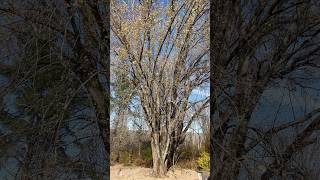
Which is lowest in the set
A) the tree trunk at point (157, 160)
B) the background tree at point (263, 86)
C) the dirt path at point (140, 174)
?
the dirt path at point (140, 174)

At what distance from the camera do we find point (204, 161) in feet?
16.6

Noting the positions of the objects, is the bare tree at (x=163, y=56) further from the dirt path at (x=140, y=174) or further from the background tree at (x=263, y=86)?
the background tree at (x=263, y=86)

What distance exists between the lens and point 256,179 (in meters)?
2.16

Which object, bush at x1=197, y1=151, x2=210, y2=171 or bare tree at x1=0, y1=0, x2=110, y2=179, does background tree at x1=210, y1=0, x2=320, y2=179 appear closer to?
bare tree at x1=0, y1=0, x2=110, y2=179

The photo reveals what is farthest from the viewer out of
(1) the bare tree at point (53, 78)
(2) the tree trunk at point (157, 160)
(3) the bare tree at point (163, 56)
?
(2) the tree trunk at point (157, 160)

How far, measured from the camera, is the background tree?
2.19m

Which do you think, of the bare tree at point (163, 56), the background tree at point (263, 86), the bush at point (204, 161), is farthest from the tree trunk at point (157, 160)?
the background tree at point (263, 86)

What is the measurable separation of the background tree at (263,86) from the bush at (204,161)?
2652mm

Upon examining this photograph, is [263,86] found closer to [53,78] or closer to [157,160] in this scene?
[53,78]

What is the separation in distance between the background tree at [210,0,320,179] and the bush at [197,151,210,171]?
2.65m

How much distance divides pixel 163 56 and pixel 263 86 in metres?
3.10

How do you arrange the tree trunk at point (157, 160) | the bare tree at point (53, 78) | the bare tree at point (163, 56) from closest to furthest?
1. the bare tree at point (53, 78)
2. the bare tree at point (163, 56)
3. the tree trunk at point (157, 160)

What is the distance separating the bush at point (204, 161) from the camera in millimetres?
4969

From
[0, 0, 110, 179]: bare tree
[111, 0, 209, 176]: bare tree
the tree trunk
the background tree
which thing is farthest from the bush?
[0, 0, 110, 179]: bare tree
